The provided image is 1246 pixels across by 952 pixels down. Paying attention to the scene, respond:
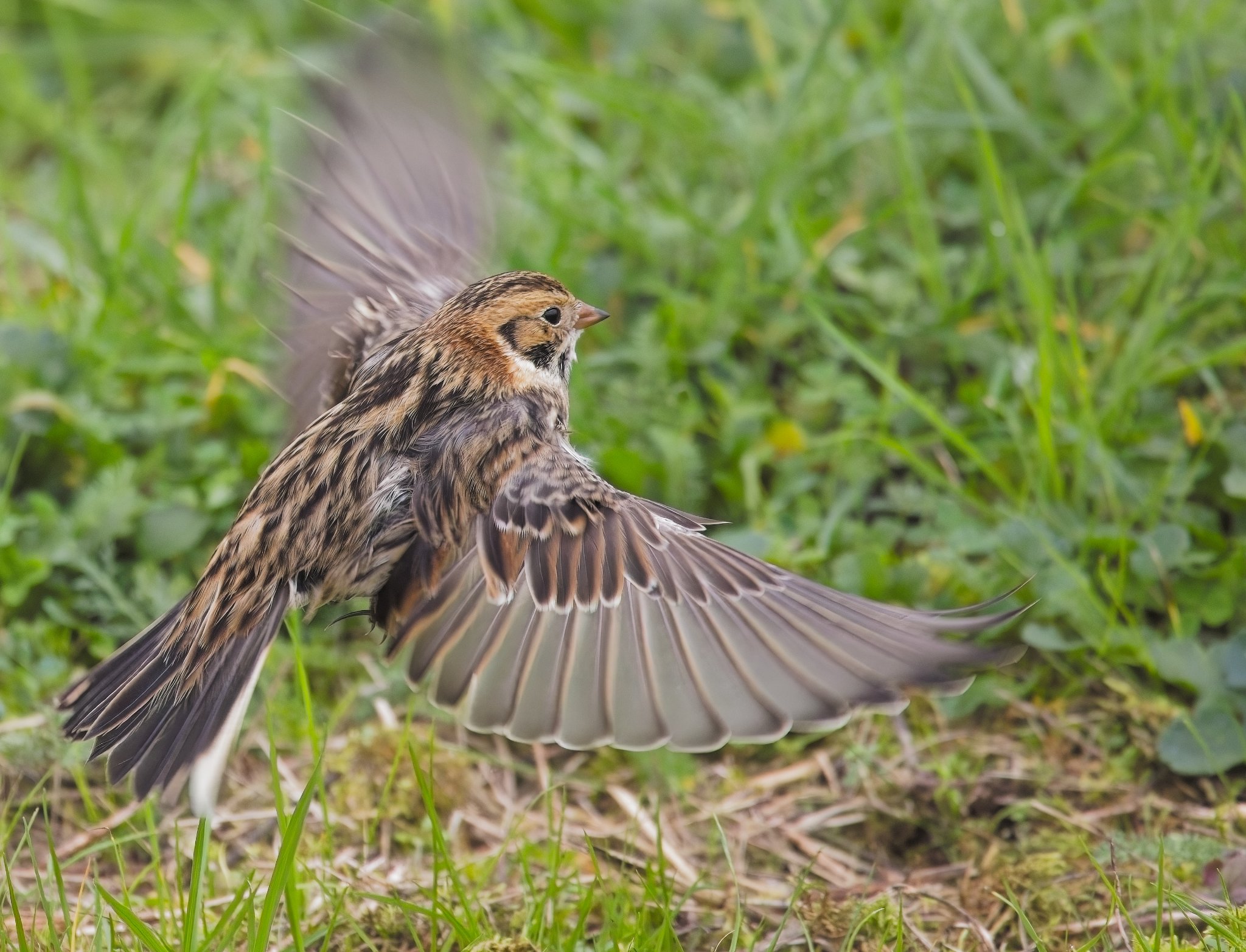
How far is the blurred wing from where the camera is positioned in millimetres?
5359

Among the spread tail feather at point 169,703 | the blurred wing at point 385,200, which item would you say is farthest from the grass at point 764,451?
the blurred wing at point 385,200

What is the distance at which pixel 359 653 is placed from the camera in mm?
5414

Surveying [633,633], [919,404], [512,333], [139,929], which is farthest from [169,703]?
[919,404]

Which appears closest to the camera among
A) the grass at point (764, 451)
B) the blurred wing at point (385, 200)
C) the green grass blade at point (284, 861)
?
the green grass blade at point (284, 861)

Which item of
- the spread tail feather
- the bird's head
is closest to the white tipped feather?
the spread tail feather

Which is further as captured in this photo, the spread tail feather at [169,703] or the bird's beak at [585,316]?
the bird's beak at [585,316]

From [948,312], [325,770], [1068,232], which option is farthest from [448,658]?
[1068,232]

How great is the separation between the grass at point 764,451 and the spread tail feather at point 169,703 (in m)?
0.20

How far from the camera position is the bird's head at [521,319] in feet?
15.0

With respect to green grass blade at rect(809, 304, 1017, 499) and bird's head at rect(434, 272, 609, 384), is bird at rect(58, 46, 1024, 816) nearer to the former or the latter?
bird's head at rect(434, 272, 609, 384)

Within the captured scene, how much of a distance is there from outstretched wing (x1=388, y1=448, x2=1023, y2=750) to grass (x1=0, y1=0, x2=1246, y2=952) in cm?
36

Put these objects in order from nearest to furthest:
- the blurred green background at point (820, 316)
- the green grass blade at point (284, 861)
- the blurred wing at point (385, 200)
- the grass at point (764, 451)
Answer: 1. the green grass blade at point (284, 861)
2. the grass at point (764, 451)
3. the blurred green background at point (820, 316)
4. the blurred wing at point (385, 200)

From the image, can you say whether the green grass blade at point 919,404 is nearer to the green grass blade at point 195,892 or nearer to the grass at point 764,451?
the grass at point 764,451

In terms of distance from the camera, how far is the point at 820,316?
566 cm
